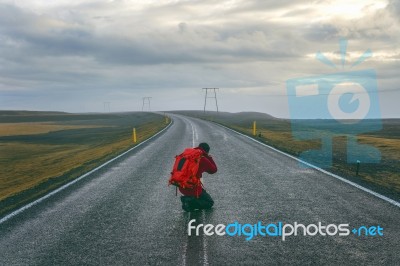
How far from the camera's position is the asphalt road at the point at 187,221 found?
5.67 metres

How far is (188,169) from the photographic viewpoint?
723 cm

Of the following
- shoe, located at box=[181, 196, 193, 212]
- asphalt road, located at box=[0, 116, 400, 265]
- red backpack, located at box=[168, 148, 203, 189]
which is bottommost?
asphalt road, located at box=[0, 116, 400, 265]

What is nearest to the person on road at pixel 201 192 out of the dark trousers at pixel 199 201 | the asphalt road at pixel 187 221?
the dark trousers at pixel 199 201

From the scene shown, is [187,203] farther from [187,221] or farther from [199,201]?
[187,221]

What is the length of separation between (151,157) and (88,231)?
10.2 meters

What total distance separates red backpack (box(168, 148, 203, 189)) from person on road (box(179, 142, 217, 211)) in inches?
4.3

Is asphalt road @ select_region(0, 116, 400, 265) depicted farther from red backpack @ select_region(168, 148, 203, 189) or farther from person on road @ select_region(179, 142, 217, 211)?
red backpack @ select_region(168, 148, 203, 189)

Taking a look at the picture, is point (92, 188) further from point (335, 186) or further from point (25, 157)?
point (25, 157)

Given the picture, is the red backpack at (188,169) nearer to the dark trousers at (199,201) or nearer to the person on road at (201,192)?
the person on road at (201,192)

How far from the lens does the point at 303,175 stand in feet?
39.7

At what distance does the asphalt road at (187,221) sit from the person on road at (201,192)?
25 cm

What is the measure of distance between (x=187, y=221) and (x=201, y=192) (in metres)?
0.71

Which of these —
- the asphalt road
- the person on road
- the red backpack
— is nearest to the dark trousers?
the person on road

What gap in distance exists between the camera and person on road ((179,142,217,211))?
729cm
